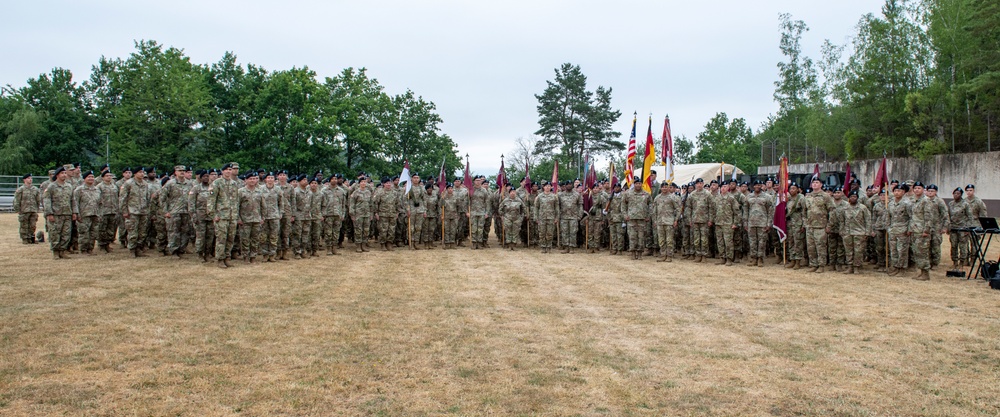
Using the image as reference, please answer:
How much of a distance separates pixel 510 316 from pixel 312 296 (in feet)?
10.3

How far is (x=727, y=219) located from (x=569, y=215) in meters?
4.30

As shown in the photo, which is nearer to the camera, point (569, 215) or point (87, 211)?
point (87, 211)

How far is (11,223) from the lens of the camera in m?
23.3

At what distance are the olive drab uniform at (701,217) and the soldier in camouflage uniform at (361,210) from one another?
8151 mm

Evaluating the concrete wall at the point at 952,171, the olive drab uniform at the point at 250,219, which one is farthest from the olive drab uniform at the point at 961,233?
the concrete wall at the point at 952,171

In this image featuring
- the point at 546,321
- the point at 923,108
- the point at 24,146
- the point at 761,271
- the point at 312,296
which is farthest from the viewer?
the point at 24,146

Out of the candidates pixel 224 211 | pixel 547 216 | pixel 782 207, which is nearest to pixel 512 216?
pixel 547 216

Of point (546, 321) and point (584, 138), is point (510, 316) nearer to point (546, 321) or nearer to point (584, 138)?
point (546, 321)

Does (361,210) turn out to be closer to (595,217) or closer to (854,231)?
(595,217)

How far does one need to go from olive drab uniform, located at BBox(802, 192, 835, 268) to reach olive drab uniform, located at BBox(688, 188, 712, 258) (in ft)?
7.46

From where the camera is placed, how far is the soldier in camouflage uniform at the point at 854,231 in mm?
12406

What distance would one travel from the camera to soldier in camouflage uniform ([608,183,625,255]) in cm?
1623

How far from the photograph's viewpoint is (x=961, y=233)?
1348 cm

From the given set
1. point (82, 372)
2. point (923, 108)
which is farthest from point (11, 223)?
point (923, 108)
